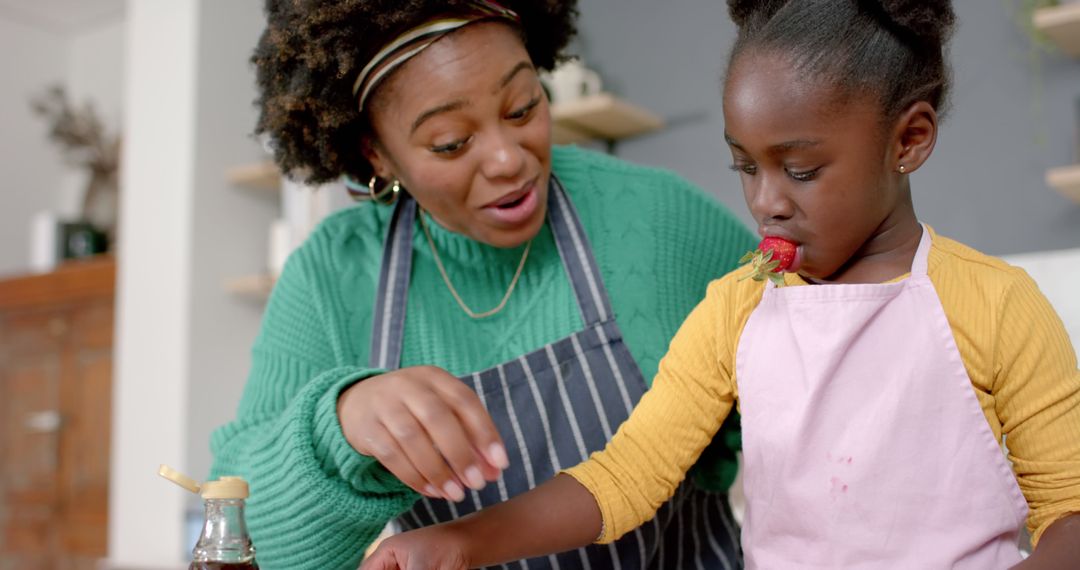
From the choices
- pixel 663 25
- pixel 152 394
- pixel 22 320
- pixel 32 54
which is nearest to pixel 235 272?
pixel 152 394

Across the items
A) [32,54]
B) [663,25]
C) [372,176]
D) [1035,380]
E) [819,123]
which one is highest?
[32,54]

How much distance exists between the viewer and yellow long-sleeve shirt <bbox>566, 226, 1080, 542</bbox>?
762mm

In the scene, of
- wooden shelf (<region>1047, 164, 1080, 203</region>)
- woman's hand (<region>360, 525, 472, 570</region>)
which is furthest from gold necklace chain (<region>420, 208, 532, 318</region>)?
wooden shelf (<region>1047, 164, 1080, 203</region>)

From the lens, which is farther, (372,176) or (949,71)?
(372,176)

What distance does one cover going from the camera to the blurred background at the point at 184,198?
2.59 metres

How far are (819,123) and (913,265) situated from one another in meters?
0.15

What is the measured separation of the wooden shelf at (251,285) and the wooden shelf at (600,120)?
49.1 inches

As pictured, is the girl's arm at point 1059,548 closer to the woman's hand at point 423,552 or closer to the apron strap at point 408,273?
the woman's hand at point 423,552

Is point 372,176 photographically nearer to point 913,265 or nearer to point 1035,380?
point 913,265

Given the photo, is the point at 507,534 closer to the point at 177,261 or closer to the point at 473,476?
the point at 473,476

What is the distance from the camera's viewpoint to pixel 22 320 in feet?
14.6

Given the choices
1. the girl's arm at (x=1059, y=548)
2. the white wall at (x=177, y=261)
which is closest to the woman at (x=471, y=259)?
the girl's arm at (x=1059, y=548)

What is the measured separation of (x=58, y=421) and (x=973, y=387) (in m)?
4.18

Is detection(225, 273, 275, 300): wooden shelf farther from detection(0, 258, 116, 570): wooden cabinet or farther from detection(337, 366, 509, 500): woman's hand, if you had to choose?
detection(337, 366, 509, 500): woman's hand
